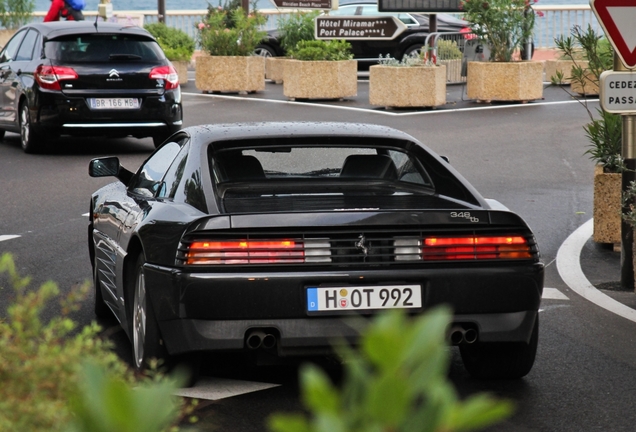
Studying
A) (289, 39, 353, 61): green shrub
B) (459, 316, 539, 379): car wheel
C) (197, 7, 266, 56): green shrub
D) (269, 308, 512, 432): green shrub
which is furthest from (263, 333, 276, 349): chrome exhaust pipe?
(197, 7, 266, 56): green shrub

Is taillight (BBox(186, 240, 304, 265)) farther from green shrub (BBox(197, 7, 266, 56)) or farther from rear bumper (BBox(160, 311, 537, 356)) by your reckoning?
green shrub (BBox(197, 7, 266, 56))

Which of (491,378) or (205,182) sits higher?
(205,182)

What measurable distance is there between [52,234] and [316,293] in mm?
5500

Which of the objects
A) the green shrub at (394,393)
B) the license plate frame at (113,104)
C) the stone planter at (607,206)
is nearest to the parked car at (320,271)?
the green shrub at (394,393)

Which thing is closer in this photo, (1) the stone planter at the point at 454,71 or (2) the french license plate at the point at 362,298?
(2) the french license plate at the point at 362,298

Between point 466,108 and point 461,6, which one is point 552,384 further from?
point 461,6

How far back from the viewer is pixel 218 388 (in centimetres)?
543

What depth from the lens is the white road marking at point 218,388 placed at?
530 centimetres

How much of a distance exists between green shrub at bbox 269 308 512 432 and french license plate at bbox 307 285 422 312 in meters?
3.88

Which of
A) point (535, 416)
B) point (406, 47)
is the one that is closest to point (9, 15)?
point (406, 47)

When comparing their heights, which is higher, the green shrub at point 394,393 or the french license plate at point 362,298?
the green shrub at point 394,393

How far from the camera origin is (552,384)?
18.3 ft

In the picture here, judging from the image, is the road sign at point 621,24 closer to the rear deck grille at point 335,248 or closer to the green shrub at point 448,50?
the rear deck grille at point 335,248

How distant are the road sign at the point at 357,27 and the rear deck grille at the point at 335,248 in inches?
743
